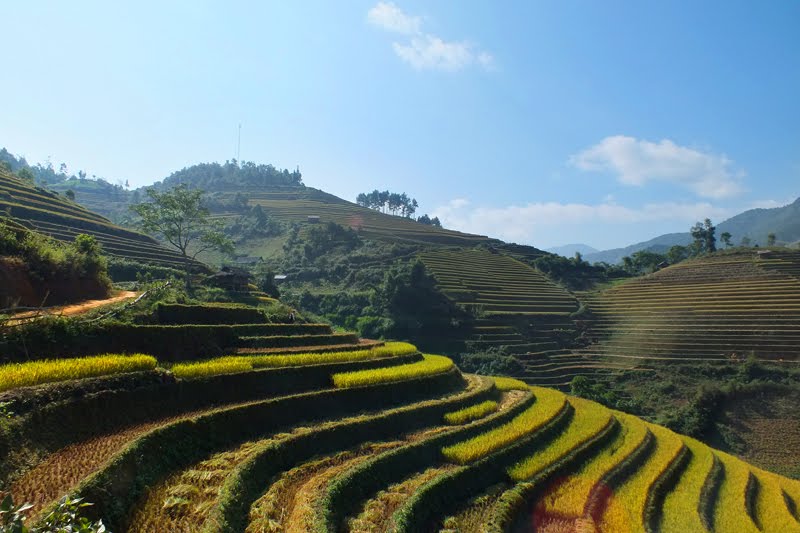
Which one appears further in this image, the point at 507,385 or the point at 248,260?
the point at 248,260

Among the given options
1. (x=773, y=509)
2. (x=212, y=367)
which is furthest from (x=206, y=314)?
(x=773, y=509)

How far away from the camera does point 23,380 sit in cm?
939

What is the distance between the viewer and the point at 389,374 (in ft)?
58.3

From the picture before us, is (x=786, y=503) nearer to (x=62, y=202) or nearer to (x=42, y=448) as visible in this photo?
(x=42, y=448)

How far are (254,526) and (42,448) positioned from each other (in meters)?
4.15

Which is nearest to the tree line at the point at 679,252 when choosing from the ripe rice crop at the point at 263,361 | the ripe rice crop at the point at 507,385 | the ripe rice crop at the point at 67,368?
the ripe rice crop at the point at 507,385

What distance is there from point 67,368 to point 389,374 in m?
10.3

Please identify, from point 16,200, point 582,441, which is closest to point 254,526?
point 582,441

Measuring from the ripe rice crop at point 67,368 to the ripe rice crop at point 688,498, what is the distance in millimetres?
15022

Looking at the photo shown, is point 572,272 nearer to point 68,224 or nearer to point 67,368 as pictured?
point 68,224

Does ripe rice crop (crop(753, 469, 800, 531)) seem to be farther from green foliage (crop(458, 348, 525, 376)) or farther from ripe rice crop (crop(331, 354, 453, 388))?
green foliage (crop(458, 348, 525, 376))

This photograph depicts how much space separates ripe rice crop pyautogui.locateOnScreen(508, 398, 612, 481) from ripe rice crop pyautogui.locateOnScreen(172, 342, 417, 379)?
7356mm

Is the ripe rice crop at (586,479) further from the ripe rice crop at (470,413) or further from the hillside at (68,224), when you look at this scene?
the hillside at (68,224)

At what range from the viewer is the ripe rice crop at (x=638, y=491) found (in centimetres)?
1256
